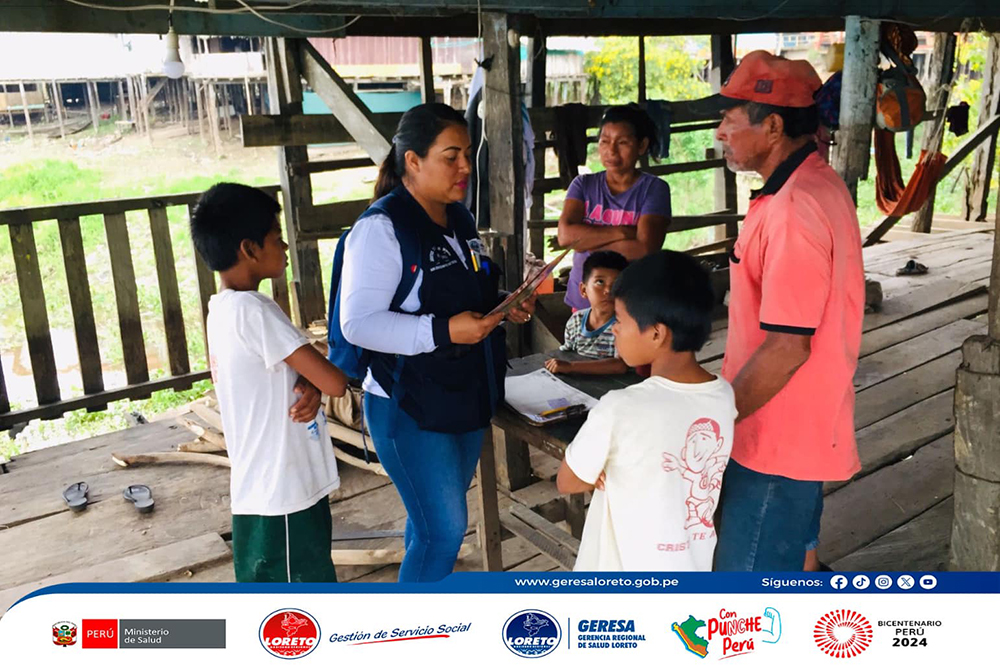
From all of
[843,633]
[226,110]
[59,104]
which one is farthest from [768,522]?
[59,104]

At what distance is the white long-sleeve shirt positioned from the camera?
6.63 feet

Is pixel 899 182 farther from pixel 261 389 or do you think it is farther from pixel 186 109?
pixel 186 109

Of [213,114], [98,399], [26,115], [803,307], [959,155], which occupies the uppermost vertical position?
[26,115]

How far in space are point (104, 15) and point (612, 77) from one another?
11.6 meters

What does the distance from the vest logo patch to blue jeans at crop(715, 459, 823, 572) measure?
903 millimetres

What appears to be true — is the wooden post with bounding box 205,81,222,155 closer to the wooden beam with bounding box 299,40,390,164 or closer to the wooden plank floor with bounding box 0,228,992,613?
the wooden beam with bounding box 299,40,390,164

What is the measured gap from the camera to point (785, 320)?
174cm

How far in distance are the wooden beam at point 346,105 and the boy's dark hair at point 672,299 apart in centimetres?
259

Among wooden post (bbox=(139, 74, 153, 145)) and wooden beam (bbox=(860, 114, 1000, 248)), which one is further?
wooden post (bbox=(139, 74, 153, 145))

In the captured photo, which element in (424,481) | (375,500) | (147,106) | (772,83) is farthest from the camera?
(147,106)

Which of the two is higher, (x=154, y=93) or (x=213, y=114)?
(x=154, y=93)

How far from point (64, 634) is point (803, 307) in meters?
1.75

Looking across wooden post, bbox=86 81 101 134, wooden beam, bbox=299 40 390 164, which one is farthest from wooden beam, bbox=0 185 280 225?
wooden post, bbox=86 81 101 134

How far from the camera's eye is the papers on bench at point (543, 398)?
2.21 m
